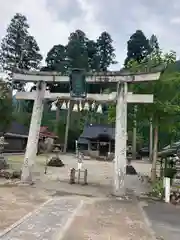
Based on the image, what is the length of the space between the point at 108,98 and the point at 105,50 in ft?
202

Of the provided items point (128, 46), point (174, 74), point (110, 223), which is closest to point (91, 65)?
point (128, 46)

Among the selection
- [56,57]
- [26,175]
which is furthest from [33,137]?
[56,57]

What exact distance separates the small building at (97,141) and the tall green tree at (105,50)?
23.2 meters

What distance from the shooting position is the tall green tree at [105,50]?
76.1 metres

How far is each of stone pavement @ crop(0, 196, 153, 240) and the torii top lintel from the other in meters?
6.04

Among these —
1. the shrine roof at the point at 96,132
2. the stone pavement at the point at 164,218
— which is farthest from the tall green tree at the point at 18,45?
the stone pavement at the point at 164,218

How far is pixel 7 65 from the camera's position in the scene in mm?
56000

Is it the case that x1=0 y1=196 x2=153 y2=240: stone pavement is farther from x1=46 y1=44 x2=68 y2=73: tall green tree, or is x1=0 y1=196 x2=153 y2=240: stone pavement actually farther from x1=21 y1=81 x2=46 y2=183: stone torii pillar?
x1=46 y1=44 x2=68 y2=73: tall green tree

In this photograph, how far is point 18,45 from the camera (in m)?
55.9

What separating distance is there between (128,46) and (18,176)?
61337mm

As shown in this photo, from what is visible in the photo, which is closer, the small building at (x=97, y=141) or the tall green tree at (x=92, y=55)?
the small building at (x=97, y=141)

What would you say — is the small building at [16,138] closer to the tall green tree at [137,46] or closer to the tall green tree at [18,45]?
the tall green tree at [18,45]

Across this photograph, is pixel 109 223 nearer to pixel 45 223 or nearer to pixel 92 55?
pixel 45 223

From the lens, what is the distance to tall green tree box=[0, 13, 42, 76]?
55.2 m
